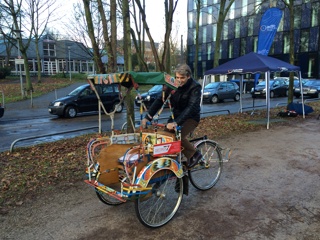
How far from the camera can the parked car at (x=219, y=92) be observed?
22422 millimetres

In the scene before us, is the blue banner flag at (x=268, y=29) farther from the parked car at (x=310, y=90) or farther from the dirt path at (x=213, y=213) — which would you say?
the parked car at (x=310, y=90)

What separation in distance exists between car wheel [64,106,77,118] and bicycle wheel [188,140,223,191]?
11.6 m

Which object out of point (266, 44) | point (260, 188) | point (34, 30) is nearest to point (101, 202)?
point (260, 188)

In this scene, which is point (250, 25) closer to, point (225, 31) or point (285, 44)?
point (225, 31)

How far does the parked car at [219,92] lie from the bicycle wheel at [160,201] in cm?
1897

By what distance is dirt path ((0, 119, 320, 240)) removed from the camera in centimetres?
338

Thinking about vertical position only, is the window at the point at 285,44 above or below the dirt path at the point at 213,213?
above

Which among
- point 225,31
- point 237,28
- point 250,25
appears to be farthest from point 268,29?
point 225,31

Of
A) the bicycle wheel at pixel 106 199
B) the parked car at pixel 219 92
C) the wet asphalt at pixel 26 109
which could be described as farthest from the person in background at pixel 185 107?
the parked car at pixel 219 92

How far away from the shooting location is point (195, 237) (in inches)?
129

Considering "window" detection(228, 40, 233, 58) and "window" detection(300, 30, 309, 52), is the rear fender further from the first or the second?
"window" detection(228, 40, 233, 58)

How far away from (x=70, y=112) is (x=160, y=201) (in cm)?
1228

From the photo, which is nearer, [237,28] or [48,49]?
[237,28]

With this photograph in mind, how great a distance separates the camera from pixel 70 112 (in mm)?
14961
